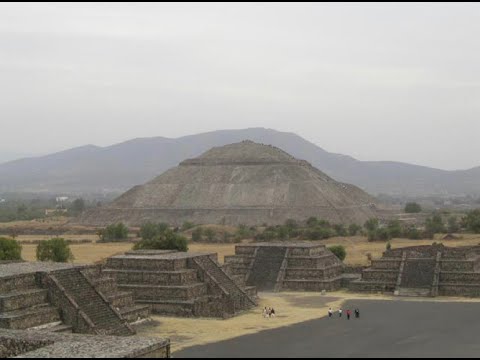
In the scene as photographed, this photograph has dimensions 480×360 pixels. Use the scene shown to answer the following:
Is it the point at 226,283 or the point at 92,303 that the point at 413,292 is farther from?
the point at 92,303

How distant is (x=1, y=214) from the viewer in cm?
13238

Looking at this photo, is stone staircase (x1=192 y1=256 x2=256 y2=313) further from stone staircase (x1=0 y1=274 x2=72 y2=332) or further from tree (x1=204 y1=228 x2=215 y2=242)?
tree (x1=204 y1=228 x2=215 y2=242)

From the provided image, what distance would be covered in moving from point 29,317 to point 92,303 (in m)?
3.49

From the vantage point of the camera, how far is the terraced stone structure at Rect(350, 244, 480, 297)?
45469 millimetres

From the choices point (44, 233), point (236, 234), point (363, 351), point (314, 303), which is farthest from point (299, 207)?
point (363, 351)

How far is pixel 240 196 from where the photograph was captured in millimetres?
115938

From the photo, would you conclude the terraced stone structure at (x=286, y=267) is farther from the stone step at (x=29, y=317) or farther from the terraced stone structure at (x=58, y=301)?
the stone step at (x=29, y=317)

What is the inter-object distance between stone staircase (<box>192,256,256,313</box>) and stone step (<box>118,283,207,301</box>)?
5.08ft

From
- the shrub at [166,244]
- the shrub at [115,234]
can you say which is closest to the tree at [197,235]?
the shrub at [115,234]

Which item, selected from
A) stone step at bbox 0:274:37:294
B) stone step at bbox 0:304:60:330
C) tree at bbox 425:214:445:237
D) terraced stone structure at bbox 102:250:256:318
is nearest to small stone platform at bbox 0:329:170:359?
stone step at bbox 0:304:60:330

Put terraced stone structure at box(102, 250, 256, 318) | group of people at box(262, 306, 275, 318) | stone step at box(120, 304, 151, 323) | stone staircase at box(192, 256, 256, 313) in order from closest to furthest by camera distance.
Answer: stone step at box(120, 304, 151, 323), terraced stone structure at box(102, 250, 256, 318), group of people at box(262, 306, 275, 318), stone staircase at box(192, 256, 256, 313)

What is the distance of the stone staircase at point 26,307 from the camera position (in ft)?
91.8

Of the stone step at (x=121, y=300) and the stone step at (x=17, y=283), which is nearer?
the stone step at (x=17, y=283)

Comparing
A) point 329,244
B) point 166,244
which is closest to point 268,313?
point 166,244
